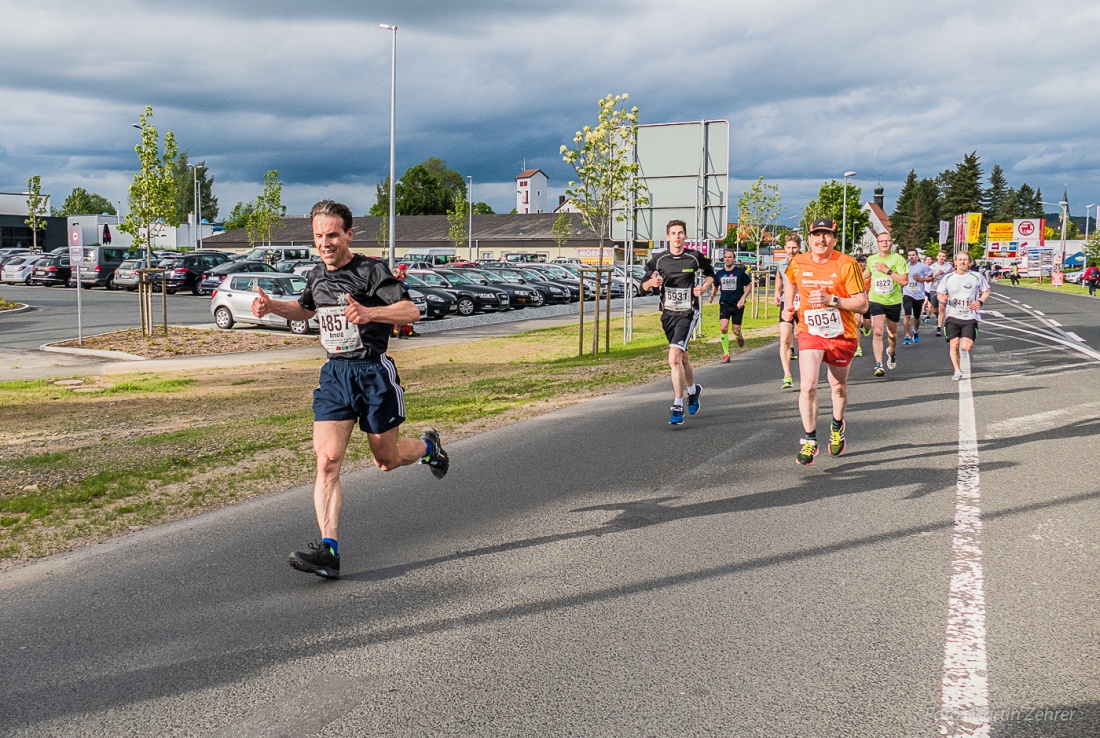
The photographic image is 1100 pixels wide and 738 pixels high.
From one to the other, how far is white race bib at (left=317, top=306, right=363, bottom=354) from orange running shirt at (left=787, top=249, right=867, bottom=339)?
4.10 metres

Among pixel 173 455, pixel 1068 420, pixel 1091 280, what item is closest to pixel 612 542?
pixel 173 455

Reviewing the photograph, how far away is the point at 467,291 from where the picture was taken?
33.5 meters

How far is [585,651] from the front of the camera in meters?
3.89

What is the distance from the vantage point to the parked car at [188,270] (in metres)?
42.3

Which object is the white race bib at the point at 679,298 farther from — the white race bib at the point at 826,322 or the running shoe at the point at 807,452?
the running shoe at the point at 807,452

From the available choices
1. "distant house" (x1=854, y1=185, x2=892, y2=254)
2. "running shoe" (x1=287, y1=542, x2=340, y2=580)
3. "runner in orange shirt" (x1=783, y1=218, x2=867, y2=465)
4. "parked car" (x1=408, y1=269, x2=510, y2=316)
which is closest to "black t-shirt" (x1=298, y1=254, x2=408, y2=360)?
"running shoe" (x1=287, y1=542, x2=340, y2=580)

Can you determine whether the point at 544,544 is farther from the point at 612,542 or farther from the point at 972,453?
the point at 972,453

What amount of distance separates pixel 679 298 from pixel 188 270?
122 feet

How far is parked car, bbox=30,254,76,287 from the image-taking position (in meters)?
46.9

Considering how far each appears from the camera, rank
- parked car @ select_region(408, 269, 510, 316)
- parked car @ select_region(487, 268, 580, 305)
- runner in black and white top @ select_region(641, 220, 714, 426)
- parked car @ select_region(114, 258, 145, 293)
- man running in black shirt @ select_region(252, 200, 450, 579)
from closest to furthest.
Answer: man running in black shirt @ select_region(252, 200, 450, 579) < runner in black and white top @ select_region(641, 220, 714, 426) < parked car @ select_region(408, 269, 510, 316) < parked car @ select_region(487, 268, 580, 305) < parked car @ select_region(114, 258, 145, 293)

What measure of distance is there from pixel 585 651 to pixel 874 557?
204 cm

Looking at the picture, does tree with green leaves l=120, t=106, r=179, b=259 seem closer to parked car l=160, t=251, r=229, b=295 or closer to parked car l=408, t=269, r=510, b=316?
parked car l=408, t=269, r=510, b=316

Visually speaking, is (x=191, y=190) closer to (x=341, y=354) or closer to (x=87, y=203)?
(x=87, y=203)

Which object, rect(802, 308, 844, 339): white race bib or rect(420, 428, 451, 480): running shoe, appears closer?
rect(420, 428, 451, 480): running shoe
